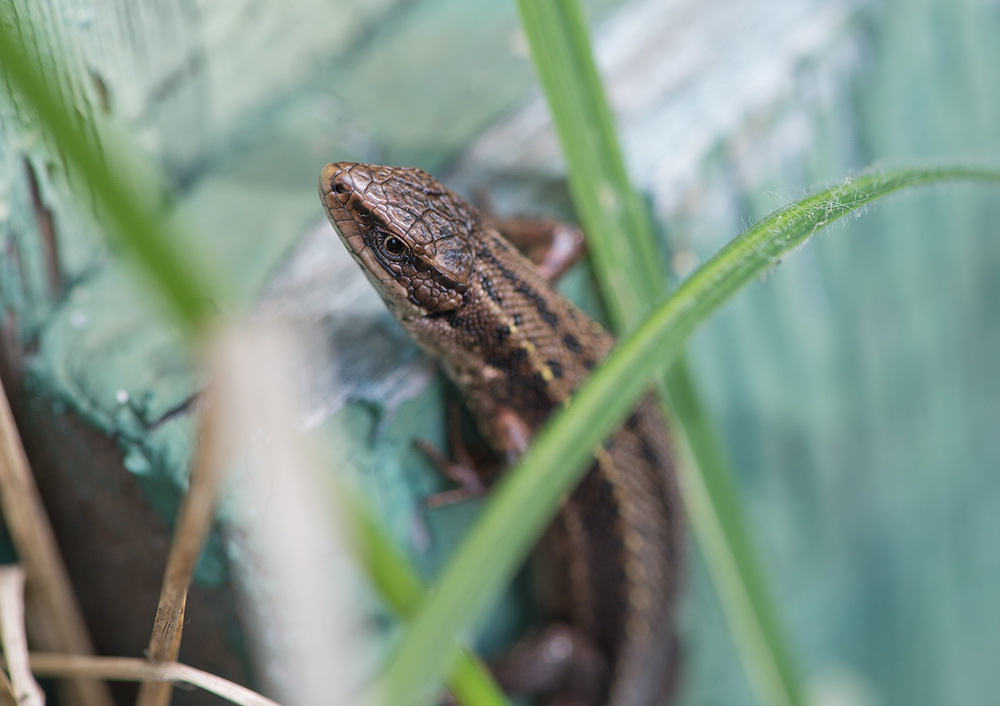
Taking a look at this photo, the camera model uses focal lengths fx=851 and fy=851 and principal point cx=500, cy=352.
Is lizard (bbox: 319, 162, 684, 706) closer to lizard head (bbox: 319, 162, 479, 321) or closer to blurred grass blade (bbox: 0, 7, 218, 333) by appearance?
lizard head (bbox: 319, 162, 479, 321)

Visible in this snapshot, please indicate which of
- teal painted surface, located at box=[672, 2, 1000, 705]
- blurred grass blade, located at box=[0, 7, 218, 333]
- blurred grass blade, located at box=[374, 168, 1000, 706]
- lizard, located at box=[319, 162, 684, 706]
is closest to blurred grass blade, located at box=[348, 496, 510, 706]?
blurred grass blade, located at box=[374, 168, 1000, 706]

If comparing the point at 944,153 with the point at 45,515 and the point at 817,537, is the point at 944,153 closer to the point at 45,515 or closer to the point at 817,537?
the point at 817,537

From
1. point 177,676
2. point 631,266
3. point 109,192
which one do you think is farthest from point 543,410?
point 109,192

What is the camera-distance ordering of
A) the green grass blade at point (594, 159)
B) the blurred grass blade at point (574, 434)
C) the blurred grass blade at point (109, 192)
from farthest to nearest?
the green grass blade at point (594, 159) → the blurred grass blade at point (574, 434) → the blurred grass blade at point (109, 192)

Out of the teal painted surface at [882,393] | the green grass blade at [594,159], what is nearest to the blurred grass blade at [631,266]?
→ the green grass blade at [594,159]

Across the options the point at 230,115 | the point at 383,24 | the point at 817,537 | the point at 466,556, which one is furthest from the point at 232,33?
the point at 817,537

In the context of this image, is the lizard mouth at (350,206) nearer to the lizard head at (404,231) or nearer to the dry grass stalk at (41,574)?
the lizard head at (404,231)
